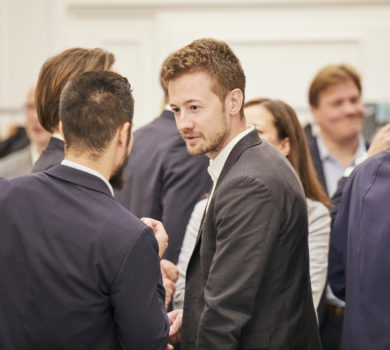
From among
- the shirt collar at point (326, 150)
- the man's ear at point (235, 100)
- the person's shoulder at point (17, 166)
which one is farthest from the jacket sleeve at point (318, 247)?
the person's shoulder at point (17, 166)

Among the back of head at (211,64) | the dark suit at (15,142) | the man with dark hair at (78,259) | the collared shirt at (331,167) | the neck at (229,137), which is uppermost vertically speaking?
the back of head at (211,64)

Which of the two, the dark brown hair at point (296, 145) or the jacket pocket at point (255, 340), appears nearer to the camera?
the jacket pocket at point (255, 340)

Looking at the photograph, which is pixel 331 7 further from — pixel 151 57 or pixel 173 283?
pixel 173 283

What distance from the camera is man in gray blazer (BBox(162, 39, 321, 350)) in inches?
69.1

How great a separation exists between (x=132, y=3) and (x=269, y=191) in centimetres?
343

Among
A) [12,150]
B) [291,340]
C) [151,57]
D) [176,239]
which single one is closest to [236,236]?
[291,340]

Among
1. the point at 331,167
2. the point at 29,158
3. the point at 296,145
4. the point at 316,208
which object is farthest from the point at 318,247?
the point at 29,158

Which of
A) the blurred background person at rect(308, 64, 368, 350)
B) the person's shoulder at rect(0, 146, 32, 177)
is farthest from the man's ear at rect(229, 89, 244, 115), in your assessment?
the person's shoulder at rect(0, 146, 32, 177)

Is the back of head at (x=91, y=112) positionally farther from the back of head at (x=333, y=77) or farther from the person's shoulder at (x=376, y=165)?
the back of head at (x=333, y=77)

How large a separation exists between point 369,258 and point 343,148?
59.3 inches

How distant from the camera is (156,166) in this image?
8.63ft

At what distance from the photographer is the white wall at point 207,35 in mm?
4672

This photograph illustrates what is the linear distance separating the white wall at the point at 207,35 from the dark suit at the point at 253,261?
2.70 m

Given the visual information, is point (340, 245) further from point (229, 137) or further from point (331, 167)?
point (331, 167)
